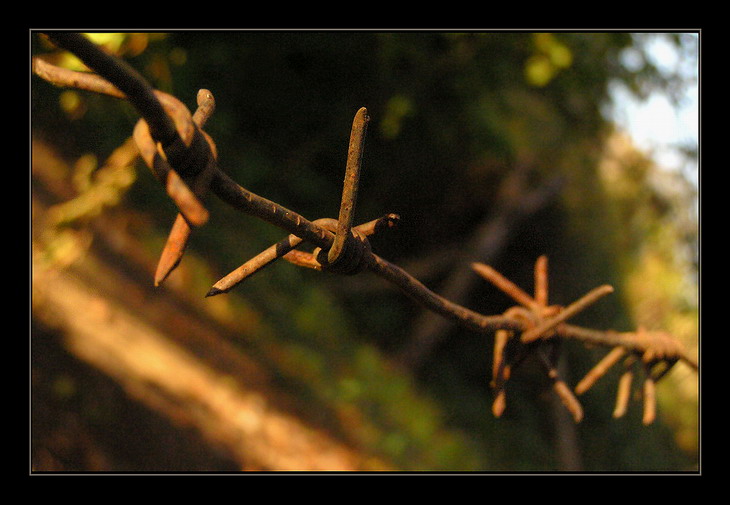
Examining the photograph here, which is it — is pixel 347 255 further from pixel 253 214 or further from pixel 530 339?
pixel 530 339

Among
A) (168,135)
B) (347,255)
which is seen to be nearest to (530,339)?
(347,255)

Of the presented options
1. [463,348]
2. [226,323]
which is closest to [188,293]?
[226,323]

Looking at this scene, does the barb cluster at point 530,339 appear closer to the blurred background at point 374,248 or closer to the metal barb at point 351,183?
the metal barb at point 351,183

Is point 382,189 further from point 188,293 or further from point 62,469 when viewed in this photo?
point 62,469

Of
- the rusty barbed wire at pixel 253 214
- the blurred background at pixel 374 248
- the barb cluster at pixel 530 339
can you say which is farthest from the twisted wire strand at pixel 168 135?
the blurred background at pixel 374 248

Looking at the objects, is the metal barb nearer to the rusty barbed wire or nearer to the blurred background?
the rusty barbed wire
